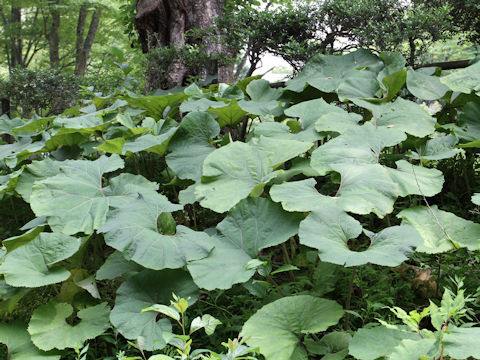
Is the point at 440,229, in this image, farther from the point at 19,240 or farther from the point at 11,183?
the point at 11,183

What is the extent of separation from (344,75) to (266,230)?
5.78ft

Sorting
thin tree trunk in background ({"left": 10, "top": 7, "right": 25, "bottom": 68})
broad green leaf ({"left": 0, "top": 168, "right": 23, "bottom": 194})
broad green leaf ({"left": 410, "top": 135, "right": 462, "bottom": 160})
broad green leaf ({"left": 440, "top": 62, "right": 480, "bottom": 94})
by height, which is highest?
thin tree trunk in background ({"left": 10, "top": 7, "right": 25, "bottom": 68})

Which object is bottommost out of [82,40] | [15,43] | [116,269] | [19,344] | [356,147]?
[19,344]

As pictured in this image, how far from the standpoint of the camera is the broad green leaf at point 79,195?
1821 millimetres

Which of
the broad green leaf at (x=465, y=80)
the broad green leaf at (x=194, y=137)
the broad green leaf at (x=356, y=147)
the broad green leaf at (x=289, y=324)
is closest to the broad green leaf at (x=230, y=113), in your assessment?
the broad green leaf at (x=194, y=137)

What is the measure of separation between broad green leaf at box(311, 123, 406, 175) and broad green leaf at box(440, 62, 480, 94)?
57 centimetres

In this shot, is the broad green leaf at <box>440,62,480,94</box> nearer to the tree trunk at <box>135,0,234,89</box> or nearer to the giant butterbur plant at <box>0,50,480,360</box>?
the giant butterbur plant at <box>0,50,480,360</box>

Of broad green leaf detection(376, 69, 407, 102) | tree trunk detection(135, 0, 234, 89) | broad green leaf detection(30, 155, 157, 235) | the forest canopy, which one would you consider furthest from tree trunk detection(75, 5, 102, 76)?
broad green leaf detection(376, 69, 407, 102)

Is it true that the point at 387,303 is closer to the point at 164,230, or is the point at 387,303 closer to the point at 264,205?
the point at 264,205

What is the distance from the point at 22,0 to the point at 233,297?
1069cm

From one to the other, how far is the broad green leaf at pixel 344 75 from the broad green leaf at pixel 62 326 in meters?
1.94

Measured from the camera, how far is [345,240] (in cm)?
137

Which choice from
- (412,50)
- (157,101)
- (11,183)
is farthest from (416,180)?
(11,183)

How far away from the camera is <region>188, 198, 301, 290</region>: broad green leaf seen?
4.72ft
